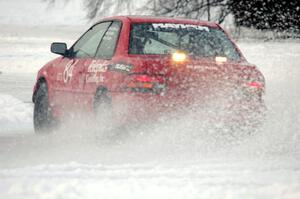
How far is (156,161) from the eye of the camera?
7453 mm

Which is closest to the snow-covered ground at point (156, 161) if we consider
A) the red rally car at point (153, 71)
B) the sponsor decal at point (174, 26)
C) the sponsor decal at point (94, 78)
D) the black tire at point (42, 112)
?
the black tire at point (42, 112)

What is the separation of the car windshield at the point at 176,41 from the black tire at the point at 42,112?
219cm

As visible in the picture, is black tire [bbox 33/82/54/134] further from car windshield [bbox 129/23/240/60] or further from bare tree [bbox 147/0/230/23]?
bare tree [bbox 147/0/230/23]

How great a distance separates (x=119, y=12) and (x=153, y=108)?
27148mm

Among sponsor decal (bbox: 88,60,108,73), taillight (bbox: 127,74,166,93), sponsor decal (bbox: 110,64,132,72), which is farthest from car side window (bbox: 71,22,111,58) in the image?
taillight (bbox: 127,74,166,93)

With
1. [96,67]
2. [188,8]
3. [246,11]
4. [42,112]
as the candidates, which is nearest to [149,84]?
[96,67]

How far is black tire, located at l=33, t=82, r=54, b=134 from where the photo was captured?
10.3 meters

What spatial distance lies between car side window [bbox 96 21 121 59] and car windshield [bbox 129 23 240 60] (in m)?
0.25

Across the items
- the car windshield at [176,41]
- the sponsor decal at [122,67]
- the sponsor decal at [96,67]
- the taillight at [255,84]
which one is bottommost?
the taillight at [255,84]

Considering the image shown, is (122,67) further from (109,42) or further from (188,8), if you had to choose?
(188,8)

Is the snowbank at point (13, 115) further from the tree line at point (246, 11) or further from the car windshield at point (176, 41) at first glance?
the tree line at point (246, 11)

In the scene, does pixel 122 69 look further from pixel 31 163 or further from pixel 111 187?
pixel 111 187

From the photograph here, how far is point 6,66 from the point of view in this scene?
26.3 meters

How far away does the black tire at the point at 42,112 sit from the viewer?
1028cm
